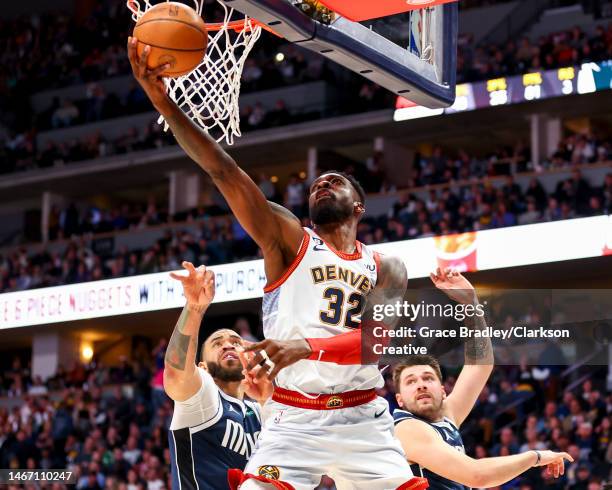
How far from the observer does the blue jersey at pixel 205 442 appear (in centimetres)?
551

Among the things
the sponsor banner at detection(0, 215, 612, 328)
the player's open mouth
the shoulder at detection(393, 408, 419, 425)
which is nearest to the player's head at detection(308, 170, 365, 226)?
the player's open mouth

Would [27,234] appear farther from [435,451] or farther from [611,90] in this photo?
[435,451]

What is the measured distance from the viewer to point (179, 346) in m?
5.25

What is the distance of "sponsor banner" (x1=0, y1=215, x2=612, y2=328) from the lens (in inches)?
622

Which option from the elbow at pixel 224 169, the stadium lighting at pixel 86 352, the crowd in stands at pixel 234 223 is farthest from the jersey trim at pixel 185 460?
the stadium lighting at pixel 86 352

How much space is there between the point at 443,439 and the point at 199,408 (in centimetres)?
123

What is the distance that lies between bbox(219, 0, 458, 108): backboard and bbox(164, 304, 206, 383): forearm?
1444 millimetres

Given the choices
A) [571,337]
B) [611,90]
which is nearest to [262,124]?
[611,90]

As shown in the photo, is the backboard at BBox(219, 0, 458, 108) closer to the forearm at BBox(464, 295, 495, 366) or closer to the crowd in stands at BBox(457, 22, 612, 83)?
the forearm at BBox(464, 295, 495, 366)

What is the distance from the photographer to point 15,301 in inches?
870

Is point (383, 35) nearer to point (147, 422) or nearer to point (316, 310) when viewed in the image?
point (316, 310)

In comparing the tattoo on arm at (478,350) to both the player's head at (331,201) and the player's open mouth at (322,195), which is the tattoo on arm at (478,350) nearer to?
the player's head at (331,201)

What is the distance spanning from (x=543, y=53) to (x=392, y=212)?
406 cm

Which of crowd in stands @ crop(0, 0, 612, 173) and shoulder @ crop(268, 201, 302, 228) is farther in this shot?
crowd in stands @ crop(0, 0, 612, 173)
